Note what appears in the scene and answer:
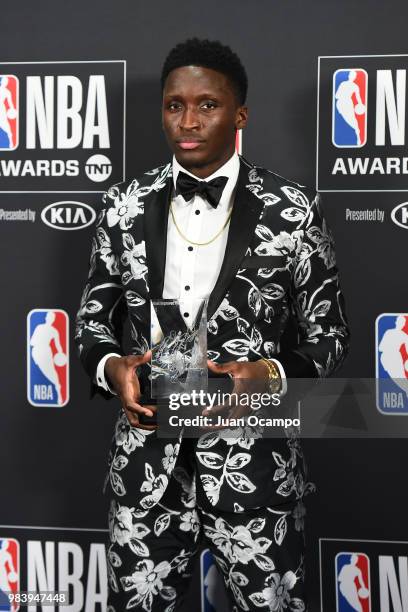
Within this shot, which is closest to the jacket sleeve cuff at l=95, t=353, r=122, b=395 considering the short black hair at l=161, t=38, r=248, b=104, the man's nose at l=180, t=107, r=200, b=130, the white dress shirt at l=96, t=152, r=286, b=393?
the white dress shirt at l=96, t=152, r=286, b=393

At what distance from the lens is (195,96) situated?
1961 mm

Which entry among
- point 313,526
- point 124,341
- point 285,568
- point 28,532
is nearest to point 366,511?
point 313,526

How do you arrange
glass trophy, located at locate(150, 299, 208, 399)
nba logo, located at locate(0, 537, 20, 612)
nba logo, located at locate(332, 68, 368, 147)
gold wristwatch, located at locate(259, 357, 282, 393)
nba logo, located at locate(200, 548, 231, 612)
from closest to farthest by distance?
glass trophy, located at locate(150, 299, 208, 399), gold wristwatch, located at locate(259, 357, 282, 393), nba logo, located at locate(332, 68, 368, 147), nba logo, located at locate(200, 548, 231, 612), nba logo, located at locate(0, 537, 20, 612)

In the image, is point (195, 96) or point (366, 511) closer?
point (195, 96)

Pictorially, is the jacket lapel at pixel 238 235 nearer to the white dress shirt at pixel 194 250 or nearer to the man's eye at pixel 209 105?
the white dress shirt at pixel 194 250

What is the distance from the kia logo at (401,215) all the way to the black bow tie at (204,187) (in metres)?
0.73

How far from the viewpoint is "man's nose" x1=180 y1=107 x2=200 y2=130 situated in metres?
1.94

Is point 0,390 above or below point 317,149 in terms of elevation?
below

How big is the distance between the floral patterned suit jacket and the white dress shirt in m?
0.03

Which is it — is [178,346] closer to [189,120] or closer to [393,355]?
[189,120]

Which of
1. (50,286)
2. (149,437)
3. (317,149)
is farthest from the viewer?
(50,286)

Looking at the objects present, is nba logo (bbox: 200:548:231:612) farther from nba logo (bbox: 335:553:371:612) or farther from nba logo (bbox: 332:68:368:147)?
nba logo (bbox: 332:68:368:147)

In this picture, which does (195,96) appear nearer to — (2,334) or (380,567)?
(2,334)

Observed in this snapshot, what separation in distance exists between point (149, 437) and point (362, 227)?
39.3 inches
